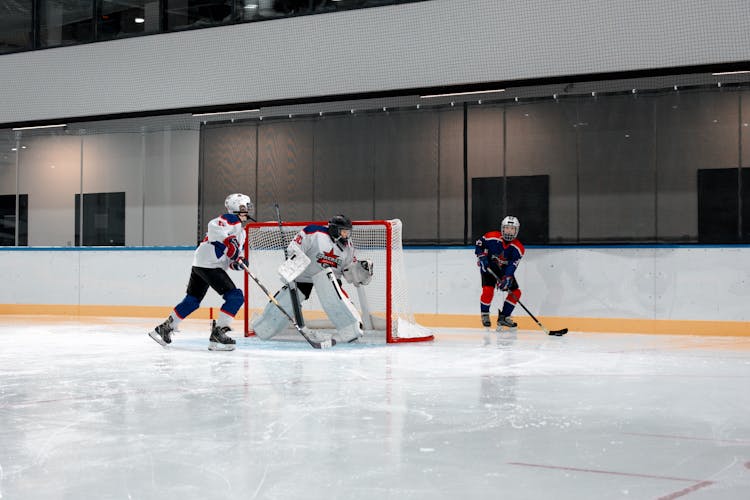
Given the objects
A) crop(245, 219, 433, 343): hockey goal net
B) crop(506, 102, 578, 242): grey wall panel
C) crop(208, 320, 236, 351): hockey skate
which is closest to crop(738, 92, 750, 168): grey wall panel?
crop(506, 102, 578, 242): grey wall panel

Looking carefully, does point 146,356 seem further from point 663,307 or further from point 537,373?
point 663,307

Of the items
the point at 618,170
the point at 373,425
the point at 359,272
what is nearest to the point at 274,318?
the point at 359,272

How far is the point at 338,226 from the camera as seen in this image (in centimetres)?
688

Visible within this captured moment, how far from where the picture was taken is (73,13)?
1098 centimetres

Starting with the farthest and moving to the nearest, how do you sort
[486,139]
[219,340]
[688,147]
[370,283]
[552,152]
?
[486,139]
[552,152]
[688,147]
[370,283]
[219,340]

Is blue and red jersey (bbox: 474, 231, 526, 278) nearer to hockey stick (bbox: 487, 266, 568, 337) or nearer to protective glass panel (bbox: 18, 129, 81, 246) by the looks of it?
hockey stick (bbox: 487, 266, 568, 337)

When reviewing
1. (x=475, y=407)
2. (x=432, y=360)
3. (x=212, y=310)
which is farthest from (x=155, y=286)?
(x=475, y=407)

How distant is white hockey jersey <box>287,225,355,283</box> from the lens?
6809 mm

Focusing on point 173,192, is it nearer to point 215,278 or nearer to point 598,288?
point 215,278

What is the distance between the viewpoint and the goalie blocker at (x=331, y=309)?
22.5ft

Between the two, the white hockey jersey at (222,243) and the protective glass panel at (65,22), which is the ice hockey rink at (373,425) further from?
the protective glass panel at (65,22)

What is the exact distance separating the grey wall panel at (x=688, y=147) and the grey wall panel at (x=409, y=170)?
243cm

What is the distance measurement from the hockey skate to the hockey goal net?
3.35 ft

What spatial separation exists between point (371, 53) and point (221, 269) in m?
3.73
